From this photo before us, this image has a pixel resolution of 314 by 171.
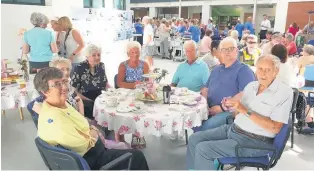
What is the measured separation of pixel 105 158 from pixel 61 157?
19.7 inches

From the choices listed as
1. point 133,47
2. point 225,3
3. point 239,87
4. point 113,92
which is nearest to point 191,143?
point 239,87

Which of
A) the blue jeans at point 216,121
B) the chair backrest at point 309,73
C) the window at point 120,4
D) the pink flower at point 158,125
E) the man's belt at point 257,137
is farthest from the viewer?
the window at point 120,4

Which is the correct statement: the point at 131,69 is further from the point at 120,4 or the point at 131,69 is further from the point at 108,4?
the point at 120,4

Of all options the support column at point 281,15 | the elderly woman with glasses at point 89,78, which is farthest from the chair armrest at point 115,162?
the support column at point 281,15

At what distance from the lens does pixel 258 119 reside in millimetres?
1985

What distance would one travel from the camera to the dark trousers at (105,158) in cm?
190

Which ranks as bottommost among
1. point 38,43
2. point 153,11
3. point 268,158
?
point 268,158

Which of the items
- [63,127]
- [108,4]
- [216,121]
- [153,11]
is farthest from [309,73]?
[153,11]

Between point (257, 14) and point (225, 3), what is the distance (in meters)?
2.25

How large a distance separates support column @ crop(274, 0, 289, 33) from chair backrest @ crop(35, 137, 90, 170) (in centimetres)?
1692

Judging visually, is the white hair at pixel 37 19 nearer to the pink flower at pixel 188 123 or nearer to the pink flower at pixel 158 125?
the pink flower at pixel 158 125

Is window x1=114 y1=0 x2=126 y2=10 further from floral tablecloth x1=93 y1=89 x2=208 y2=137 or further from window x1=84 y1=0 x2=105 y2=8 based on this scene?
floral tablecloth x1=93 y1=89 x2=208 y2=137

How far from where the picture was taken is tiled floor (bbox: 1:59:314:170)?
2803 millimetres

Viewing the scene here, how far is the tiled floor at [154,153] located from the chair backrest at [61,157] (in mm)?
1321
